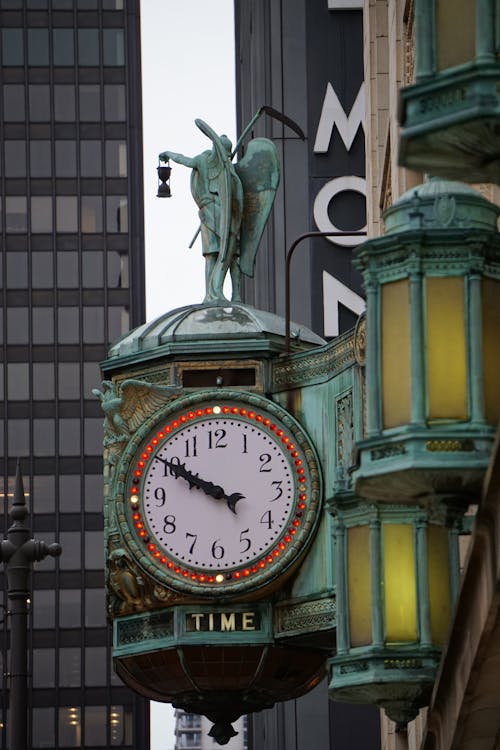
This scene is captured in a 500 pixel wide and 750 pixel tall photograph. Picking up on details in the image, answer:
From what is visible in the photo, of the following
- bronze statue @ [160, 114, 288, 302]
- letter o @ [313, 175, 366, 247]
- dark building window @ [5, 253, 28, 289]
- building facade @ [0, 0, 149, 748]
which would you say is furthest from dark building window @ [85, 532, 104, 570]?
bronze statue @ [160, 114, 288, 302]

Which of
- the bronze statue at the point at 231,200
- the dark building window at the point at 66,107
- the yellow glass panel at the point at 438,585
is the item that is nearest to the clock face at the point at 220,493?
the bronze statue at the point at 231,200

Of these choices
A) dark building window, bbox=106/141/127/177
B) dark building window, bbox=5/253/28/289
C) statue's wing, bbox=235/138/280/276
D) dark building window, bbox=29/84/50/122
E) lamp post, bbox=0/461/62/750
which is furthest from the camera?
dark building window, bbox=29/84/50/122

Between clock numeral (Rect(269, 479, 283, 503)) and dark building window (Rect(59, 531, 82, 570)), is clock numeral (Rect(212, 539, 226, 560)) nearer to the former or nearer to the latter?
clock numeral (Rect(269, 479, 283, 503))

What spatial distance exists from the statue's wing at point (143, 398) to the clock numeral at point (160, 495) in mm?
618

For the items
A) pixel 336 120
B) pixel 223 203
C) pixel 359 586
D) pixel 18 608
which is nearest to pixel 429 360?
pixel 359 586

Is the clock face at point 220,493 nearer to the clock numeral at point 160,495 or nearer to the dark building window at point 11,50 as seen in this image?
the clock numeral at point 160,495

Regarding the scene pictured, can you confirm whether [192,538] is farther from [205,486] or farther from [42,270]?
[42,270]

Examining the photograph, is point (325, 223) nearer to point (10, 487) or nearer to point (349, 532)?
point (349, 532)

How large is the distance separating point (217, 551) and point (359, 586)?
12.0ft

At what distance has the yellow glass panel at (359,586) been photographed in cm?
1619

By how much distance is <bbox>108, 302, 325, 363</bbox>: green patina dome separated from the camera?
20422 millimetres

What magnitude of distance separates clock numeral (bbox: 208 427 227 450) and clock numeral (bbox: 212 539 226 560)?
792 millimetres

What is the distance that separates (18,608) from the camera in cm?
2223

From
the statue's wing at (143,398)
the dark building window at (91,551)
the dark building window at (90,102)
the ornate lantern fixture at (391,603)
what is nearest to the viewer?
the ornate lantern fixture at (391,603)
